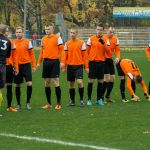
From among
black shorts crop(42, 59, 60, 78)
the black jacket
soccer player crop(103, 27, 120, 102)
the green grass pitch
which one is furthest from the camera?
soccer player crop(103, 27, 120, 102)

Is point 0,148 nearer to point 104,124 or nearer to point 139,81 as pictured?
point 104,124

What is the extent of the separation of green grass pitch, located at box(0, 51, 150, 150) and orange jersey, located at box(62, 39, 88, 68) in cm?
121

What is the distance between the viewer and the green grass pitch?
9.48 metres

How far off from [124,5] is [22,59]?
214ft

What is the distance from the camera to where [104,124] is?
11.5 m

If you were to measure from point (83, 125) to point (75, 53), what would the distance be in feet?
12.1

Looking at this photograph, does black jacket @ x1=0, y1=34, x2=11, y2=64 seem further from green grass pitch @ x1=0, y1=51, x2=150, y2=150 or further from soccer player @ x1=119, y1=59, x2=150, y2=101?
soccer player @ x1=119, y1=59, x2=150, y2=101

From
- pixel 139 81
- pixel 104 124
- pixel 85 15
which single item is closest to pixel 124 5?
pixel 85 15

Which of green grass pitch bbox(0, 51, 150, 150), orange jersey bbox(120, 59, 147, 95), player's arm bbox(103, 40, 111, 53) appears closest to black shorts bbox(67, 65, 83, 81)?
green grass pitch bbox(0, 51, 150, 150)

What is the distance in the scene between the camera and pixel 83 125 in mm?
11430

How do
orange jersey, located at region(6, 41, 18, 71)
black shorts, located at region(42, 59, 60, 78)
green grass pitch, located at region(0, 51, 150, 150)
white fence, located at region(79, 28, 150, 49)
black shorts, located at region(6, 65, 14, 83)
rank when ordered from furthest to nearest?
white fence, located at region(79, 28, 150, 49) < black shorts, located at region(42, 59, 60, 78) < black shorts, located at region(6, 65, 14, 83) < orange jersey, located at region(6, 41, 18, 71) < green grass pitch, located at region(0, 51, 150, 150)

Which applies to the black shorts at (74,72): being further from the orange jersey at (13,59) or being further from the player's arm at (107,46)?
the orange jersey at (13,59)

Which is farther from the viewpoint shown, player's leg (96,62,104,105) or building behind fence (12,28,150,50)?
building behind fence (12,28,150,50)

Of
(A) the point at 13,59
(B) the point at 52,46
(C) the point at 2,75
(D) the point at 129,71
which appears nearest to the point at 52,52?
(B) the point at 52,46
